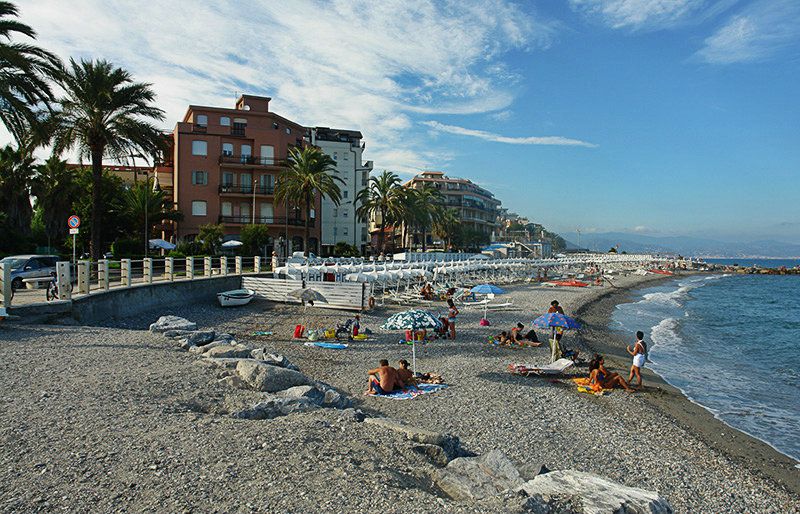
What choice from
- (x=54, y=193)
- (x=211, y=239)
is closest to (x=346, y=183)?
(x=211, y=239)

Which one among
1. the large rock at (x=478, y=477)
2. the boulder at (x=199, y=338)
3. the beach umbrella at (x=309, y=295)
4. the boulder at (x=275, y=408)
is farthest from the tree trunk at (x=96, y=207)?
the large rock at (x=478, y=477)

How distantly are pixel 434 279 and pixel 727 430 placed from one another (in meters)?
24.0

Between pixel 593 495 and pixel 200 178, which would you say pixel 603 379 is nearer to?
pixel 593 495

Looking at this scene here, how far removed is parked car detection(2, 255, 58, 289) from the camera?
20.6 meters

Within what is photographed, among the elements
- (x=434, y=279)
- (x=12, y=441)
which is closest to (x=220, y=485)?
(x=12, y=441)

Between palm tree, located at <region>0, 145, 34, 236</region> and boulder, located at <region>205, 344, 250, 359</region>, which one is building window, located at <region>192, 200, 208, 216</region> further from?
boulder, located at <region>205, 344, 250, 359</region>

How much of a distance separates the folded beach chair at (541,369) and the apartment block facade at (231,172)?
111ft

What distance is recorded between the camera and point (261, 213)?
48.9 m

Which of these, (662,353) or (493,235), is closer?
(662,353)

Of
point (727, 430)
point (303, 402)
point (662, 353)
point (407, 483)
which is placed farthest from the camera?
point (662, 353)

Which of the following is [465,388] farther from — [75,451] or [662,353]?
[662,353]

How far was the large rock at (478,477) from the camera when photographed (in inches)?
229

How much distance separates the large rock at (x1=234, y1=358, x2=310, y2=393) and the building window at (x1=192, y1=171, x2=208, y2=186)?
40.0 m

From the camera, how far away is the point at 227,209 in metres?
47.8
